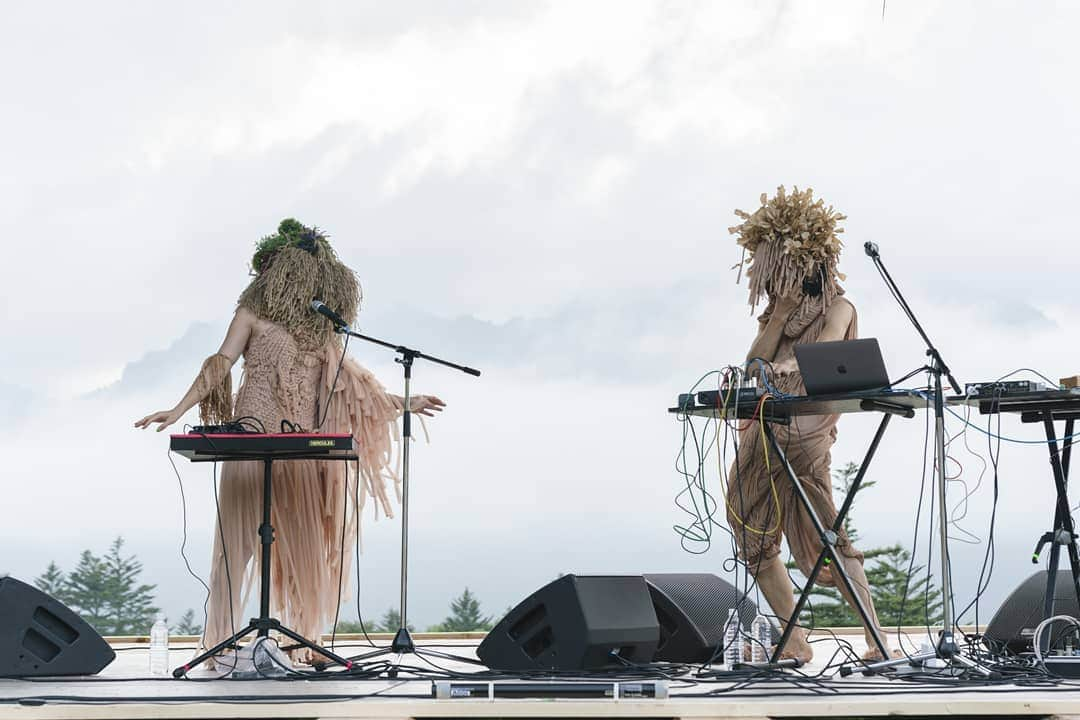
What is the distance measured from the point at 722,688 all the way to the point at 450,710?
772mm

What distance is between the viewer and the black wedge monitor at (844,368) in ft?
12.3

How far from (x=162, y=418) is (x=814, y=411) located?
226cm

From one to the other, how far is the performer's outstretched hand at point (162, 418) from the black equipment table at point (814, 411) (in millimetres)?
1780

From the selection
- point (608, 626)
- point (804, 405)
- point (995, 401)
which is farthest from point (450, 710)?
point (995, 401)

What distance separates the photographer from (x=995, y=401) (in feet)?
12.4

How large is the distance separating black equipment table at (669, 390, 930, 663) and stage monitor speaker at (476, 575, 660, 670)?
478 millimetres

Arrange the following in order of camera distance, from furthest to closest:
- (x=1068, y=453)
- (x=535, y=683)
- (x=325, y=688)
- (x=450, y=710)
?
(x=1068, y=453) → (x=325, y=688) → (x=535, y=683) → (x=450, y=710)

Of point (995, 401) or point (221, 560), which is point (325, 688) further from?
point (995, 401)

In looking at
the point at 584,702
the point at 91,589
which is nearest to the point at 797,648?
the point at 584,702

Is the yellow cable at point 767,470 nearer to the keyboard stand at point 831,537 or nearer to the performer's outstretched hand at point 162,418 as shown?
the keyboard stand at point 831,537

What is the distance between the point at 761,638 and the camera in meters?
4.55

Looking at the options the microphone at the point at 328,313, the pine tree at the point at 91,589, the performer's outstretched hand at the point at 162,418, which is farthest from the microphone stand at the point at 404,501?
the pine tree at the point at 91,589

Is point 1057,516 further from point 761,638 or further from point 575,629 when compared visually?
point 575,629

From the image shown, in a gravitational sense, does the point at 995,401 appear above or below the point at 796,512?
above
